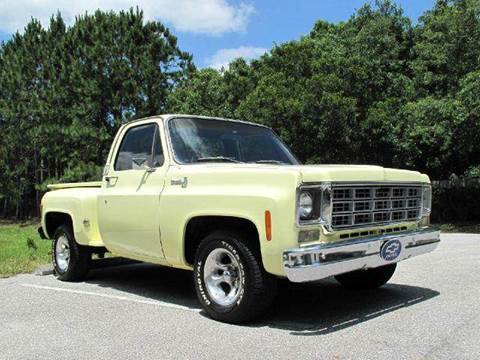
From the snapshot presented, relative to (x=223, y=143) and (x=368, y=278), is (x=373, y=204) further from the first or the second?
(x=223, y=143)

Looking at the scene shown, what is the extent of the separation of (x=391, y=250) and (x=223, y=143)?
230 centimetres

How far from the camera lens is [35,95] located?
108 feet

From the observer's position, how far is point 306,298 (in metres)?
6.80

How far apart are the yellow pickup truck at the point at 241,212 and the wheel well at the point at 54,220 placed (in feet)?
2.50

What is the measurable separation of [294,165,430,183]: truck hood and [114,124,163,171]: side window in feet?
6.09

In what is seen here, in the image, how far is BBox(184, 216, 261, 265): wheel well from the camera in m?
5.53

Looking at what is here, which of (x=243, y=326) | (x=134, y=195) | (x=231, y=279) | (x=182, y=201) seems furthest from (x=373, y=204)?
(x=134, y=195)

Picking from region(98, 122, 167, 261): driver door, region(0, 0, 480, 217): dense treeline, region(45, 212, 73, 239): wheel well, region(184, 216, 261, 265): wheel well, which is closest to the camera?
region(184, 216, 261, 265): wheel well

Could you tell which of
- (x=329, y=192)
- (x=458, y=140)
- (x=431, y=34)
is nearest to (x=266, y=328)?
(x=329, y=192)

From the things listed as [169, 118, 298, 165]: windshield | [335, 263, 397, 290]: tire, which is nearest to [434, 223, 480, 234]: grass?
[335, 263, 397, 290]: tire

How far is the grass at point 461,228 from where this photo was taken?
19.9 m

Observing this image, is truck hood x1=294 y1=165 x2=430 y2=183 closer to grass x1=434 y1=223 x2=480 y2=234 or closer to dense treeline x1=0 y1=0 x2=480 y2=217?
dense treeline x1=0 y1=0 x2=480 y2=217

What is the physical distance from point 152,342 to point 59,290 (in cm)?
296

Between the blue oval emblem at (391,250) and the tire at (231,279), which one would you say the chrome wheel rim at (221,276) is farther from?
the blue oval emblem at (391,250)
